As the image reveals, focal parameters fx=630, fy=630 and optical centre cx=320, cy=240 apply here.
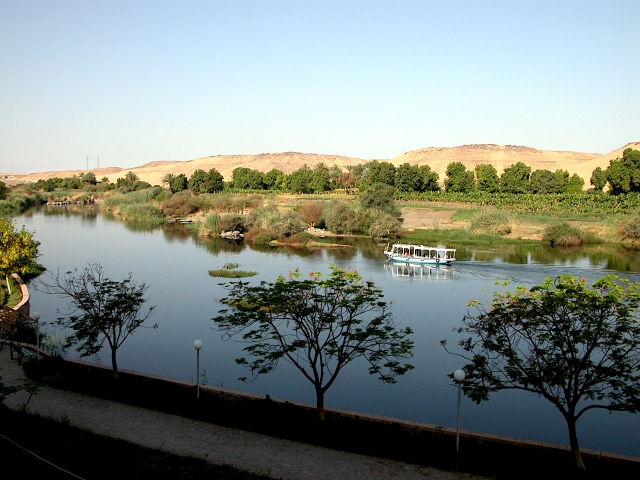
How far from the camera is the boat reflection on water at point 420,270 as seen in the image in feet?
129

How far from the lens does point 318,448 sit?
482 inches

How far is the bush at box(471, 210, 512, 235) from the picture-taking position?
58969 millimetres

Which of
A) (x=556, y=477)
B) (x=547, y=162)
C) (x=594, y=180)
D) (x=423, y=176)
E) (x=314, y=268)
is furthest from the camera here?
(x=547, y=162)

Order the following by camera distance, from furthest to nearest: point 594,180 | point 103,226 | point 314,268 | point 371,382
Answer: point 594,180
point 103,226
point 314,268
point 371,382

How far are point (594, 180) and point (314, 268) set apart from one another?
2264 inches

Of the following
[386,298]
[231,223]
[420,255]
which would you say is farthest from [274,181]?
[386,298]

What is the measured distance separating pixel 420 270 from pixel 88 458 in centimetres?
3332

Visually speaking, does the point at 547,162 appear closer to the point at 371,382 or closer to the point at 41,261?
the point at 41,261

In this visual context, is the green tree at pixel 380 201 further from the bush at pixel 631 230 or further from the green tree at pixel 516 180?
the green tree at pixel 516 180

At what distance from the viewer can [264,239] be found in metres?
56.4

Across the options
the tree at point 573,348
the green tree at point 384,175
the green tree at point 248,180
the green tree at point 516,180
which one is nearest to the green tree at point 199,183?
the green tree at point 248,180

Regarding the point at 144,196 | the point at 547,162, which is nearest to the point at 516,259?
the point at 144,196

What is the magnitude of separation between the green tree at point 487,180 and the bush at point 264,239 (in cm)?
4182

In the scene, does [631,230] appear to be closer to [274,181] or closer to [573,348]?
[573,348]
